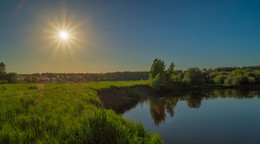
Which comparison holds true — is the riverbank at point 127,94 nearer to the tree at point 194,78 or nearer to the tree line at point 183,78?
the tree line at point 183,78

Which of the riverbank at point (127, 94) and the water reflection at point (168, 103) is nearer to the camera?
the water reflection at point (168, 103)

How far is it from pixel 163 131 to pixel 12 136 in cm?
1390

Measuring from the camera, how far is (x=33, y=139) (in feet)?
17.2

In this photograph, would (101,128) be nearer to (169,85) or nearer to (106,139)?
(106,139)

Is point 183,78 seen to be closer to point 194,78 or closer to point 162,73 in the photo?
point 194,78

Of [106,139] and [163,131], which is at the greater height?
[106,139]

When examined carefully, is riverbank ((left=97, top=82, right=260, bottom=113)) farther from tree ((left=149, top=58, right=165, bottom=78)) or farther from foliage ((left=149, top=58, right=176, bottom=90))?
tree ((left=149, top=58, right=165, bottom=78))

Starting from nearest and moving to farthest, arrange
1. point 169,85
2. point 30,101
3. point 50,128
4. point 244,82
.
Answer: point 50,128
point 30,101
point 169,85
point 244,82

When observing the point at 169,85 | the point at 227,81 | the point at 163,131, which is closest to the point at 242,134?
the point at 163,131

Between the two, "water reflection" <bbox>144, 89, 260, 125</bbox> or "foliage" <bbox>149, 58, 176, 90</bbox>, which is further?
"foliage" <bbox>149, 58, 176, 90</bbox>

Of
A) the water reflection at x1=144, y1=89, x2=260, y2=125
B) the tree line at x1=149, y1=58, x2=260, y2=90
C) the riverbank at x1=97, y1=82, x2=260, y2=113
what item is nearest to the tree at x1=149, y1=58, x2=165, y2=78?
the tree line at x1=149, y1=58, x2=260, y2=90

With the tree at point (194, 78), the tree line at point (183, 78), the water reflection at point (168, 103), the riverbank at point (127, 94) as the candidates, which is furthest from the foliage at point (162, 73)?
the tree at point (194, 78)

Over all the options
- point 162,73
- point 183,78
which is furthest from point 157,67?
point 183,78

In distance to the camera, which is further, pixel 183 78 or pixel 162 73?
pixel 183 78
